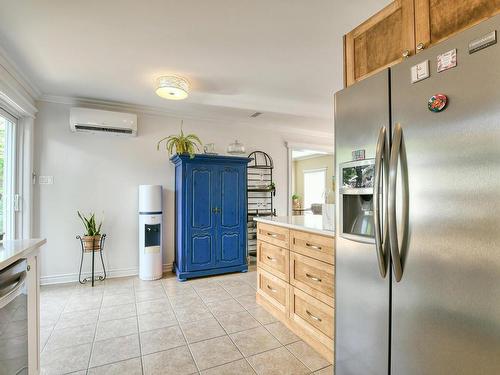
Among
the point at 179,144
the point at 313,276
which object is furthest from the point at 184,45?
the point at 313,276

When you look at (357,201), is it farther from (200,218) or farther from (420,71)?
(200,218)

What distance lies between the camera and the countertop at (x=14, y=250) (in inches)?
44.4

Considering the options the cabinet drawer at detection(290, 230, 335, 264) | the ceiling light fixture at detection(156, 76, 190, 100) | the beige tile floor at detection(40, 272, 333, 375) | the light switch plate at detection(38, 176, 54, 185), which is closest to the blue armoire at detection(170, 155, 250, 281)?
the beige tile floor at detection(40, 272, 333, 375)

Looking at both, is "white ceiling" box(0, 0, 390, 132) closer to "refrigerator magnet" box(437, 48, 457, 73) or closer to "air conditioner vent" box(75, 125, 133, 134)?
"air conditioner vent" box(75, 125, 133, 134)

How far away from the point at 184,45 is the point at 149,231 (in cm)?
247

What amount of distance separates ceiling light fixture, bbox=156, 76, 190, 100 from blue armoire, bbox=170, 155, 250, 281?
0.88 m

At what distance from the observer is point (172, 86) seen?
2.92 meters

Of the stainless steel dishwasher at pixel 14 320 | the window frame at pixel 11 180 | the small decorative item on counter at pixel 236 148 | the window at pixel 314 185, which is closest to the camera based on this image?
the stainless steel dishwasher at pixel 14 320

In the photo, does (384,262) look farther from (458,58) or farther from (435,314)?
(458,58)

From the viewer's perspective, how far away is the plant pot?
3416mm

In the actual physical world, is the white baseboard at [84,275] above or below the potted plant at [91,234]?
below

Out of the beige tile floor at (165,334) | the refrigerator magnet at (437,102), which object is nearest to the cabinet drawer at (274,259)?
the beige tile floor at (165,334)

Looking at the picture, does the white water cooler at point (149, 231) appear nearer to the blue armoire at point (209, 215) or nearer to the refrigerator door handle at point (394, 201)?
the blue armoire at point (209, 215)

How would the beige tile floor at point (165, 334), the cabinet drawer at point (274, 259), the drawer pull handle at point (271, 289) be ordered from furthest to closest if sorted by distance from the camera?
1. the drawer pull handle at point (271, 289)
2. the cabinet drawer at point (274, 259)
3. the beige tile floor at point (165, 334)
